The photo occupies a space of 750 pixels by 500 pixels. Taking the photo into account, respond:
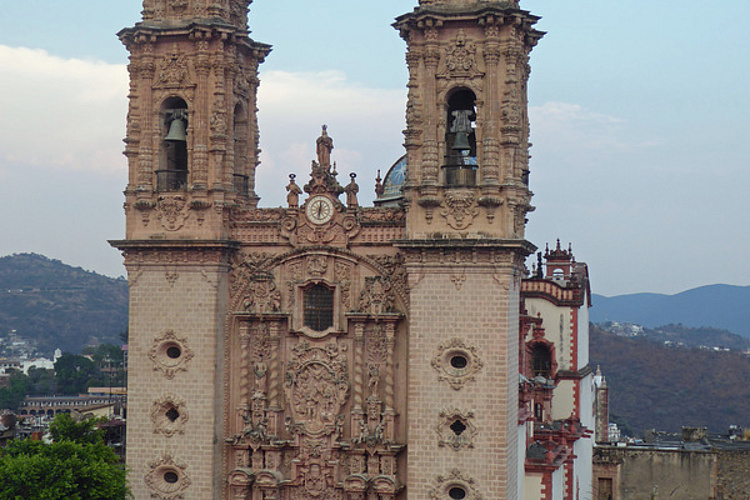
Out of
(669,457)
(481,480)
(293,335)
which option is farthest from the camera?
(669,457)

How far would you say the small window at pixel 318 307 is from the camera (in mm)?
27609

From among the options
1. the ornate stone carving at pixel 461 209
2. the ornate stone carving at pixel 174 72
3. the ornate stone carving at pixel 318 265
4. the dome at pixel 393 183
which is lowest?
the ornate stone carving at pixel 318 265

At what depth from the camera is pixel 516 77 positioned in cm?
2628

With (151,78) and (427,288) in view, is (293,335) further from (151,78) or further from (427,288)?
(151,78)

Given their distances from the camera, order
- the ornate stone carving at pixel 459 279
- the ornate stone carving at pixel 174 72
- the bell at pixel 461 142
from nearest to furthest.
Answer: the ornate stone carving at pixel 459 279 → the bell at pixel 461 142 → the ornate stone carving at pixel 174 72

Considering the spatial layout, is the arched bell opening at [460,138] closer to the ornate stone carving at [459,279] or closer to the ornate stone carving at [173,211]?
the ornate stone carving at [459,279]

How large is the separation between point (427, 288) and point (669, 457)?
24906 mm

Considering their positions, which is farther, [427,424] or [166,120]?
[166,120]

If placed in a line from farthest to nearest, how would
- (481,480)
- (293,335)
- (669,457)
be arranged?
(669,457) < (293,335) < (481,480)

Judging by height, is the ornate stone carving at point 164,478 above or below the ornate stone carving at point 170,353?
below

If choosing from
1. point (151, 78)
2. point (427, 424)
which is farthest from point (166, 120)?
point (427, 424)

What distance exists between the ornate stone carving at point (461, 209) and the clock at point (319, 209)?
3379mm

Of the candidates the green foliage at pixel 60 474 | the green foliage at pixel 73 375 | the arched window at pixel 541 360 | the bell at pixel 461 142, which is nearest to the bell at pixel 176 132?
the bell at pixel 461 142

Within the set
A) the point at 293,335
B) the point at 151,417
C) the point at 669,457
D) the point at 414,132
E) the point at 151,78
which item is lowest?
the point at 669,457
